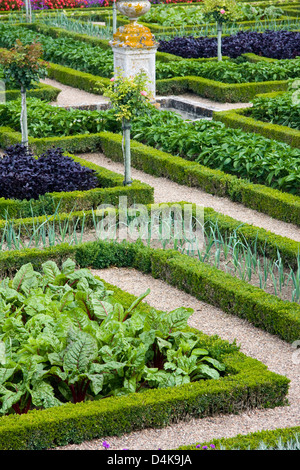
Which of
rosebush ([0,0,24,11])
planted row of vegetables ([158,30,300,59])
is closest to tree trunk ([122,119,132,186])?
planted row of vegetables ([158,30,300,59])

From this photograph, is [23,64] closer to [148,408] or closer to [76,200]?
[76,200]

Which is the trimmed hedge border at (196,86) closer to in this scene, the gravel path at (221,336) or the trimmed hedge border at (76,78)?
the trimmed hedge border at (76,78)

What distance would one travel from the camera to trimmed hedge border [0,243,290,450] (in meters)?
4.04

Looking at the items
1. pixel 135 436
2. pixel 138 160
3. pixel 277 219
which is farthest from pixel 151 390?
A: pixel 138 160

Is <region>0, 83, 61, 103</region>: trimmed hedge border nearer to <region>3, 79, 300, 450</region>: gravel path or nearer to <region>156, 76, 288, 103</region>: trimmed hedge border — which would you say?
<region>156, 76, 288, 103</region>: trimmed hedge border

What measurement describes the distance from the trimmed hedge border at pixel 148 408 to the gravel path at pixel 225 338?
52 millimetres

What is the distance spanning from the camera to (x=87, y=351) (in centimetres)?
441

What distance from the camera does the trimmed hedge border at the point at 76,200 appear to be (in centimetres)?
780

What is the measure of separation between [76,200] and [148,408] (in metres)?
4.11

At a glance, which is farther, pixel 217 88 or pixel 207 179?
pixel 217 88

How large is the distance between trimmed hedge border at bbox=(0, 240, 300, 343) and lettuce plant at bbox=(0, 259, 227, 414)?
75 cm

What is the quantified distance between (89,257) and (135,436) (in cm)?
281

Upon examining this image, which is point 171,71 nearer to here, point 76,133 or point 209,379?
point 76,133

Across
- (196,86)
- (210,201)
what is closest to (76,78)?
(196,86)
